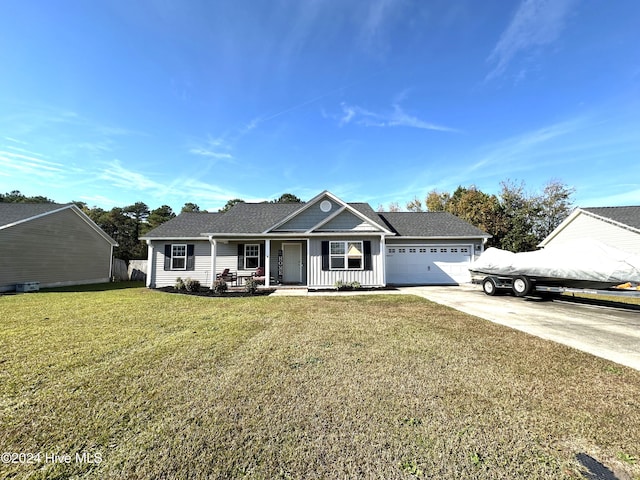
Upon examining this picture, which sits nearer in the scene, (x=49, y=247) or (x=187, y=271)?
(x=187, y=271)

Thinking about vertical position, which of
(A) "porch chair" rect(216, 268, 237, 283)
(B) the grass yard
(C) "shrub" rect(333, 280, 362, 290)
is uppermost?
(A) "porch chair" rect(216, 268, 237, 283)

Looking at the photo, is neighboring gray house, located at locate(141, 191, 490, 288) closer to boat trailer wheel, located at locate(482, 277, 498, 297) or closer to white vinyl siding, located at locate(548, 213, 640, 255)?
boat trailer wheel, located at locate(482, 277, 498, 297)

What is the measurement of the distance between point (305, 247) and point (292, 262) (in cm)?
117

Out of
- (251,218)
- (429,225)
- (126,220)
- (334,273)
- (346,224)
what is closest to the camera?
(334,273)

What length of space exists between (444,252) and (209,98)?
15.0m

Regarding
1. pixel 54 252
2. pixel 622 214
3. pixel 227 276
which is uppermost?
pixel 622 214

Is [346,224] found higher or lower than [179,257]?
higher

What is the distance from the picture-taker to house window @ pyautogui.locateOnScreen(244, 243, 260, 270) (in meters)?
15.3

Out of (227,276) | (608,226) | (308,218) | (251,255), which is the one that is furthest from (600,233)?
(227,276)

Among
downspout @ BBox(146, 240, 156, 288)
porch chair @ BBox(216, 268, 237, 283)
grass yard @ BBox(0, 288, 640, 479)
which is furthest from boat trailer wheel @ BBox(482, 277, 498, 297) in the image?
downspout @ BBox(146, 240, 156, 288)

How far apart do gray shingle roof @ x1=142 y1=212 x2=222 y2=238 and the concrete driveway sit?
1367 cm

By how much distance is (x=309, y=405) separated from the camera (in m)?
2.92

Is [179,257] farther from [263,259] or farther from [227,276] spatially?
[263,259]

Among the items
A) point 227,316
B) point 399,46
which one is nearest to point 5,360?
point 227,316
